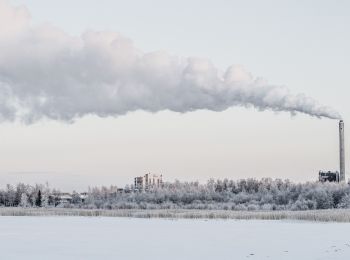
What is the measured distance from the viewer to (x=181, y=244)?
2814 cm

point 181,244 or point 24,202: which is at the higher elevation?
point 181,244

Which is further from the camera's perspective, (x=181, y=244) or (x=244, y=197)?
(x=244, y=197)

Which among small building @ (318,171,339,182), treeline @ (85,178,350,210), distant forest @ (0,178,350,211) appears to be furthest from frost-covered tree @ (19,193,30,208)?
small building @ (318,171,339,182)

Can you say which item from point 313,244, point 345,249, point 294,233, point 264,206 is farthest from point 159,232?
point 264,206

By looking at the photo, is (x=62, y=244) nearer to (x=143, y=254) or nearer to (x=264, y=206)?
(x=143, y=254)

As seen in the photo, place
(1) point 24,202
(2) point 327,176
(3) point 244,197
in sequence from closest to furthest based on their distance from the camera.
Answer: (3) point 244,197, (2) point 327,176, (1) point 24,202

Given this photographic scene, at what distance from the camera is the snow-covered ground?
23625mm

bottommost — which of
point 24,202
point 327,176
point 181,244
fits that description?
point 24,202

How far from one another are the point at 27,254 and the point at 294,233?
15.2 metres

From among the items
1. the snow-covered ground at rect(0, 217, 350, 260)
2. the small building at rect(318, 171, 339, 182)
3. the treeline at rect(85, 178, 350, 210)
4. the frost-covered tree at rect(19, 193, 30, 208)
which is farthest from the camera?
the frost-covered tree at rect(19, 193, 30, 208)

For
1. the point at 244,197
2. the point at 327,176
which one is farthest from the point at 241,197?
the point at 327,176

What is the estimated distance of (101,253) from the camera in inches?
969

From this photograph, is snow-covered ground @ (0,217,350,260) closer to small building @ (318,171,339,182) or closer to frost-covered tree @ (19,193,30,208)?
small building @ (318,171,339,182)

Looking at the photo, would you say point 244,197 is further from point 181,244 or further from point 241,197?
point 181,244
